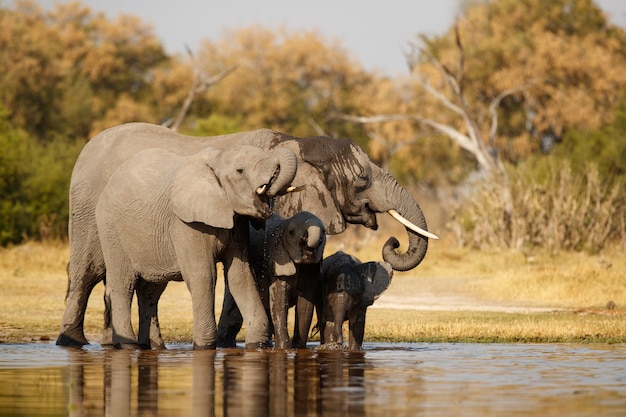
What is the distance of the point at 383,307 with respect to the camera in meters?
20.2

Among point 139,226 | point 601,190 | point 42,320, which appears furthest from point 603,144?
point 139,226

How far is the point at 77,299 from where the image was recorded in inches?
604

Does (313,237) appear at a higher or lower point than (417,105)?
lower

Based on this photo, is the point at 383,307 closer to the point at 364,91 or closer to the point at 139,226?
the point at 139,226

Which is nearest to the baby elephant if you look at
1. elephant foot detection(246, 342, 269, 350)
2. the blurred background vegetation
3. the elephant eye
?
elephant foot detection(246, 342, 269, 350)

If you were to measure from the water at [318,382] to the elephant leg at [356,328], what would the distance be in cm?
19

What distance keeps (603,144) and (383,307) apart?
20583 millimetres

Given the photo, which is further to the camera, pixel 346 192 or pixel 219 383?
pixel 346 192

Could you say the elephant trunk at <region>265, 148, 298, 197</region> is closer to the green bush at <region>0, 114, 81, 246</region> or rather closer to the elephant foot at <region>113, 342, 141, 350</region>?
the elephant foot at <region>113, 342, 141, 350</region>

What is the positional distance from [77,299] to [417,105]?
1513 inches

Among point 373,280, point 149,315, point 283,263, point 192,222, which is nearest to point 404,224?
point 373,280

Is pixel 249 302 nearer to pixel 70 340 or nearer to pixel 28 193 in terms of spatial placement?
pixel 70 340

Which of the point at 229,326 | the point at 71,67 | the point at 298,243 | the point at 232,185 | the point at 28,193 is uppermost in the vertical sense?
the point at 71,67

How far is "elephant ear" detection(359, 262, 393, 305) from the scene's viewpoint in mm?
13688
